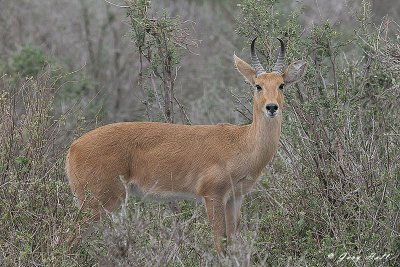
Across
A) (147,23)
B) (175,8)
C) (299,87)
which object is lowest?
(175,8)

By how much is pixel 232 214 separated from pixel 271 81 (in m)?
1.31

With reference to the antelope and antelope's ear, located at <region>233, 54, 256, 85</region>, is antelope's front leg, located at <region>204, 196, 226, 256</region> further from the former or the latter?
antelope's ear, located at <region>233, 54, 256, 85</region>

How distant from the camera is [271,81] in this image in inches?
358

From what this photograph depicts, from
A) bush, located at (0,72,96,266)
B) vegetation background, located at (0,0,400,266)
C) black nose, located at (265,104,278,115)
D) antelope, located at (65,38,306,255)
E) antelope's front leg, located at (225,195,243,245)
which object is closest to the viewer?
vegetation background, located at (0,0,400,266)

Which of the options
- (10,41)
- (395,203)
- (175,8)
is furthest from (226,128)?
(175,8)

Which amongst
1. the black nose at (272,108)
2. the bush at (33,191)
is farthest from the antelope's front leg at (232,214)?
the bush at (33,191)

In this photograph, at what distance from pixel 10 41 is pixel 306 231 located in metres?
9.85

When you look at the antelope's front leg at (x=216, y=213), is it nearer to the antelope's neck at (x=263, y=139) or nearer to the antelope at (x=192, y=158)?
the antelope at (x=192, y=158)

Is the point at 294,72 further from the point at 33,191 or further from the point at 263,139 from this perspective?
the point at 33,191

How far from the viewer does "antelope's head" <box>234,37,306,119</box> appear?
8945 millimetres

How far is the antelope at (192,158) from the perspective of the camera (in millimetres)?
9172

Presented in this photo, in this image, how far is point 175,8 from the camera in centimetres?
2003

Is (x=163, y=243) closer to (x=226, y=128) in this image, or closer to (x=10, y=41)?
(x=226, y=128)

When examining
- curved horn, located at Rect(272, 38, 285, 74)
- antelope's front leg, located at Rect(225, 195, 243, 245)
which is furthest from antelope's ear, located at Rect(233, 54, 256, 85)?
antelope's front leg, located at Rect(225, 195, 243, 245)
